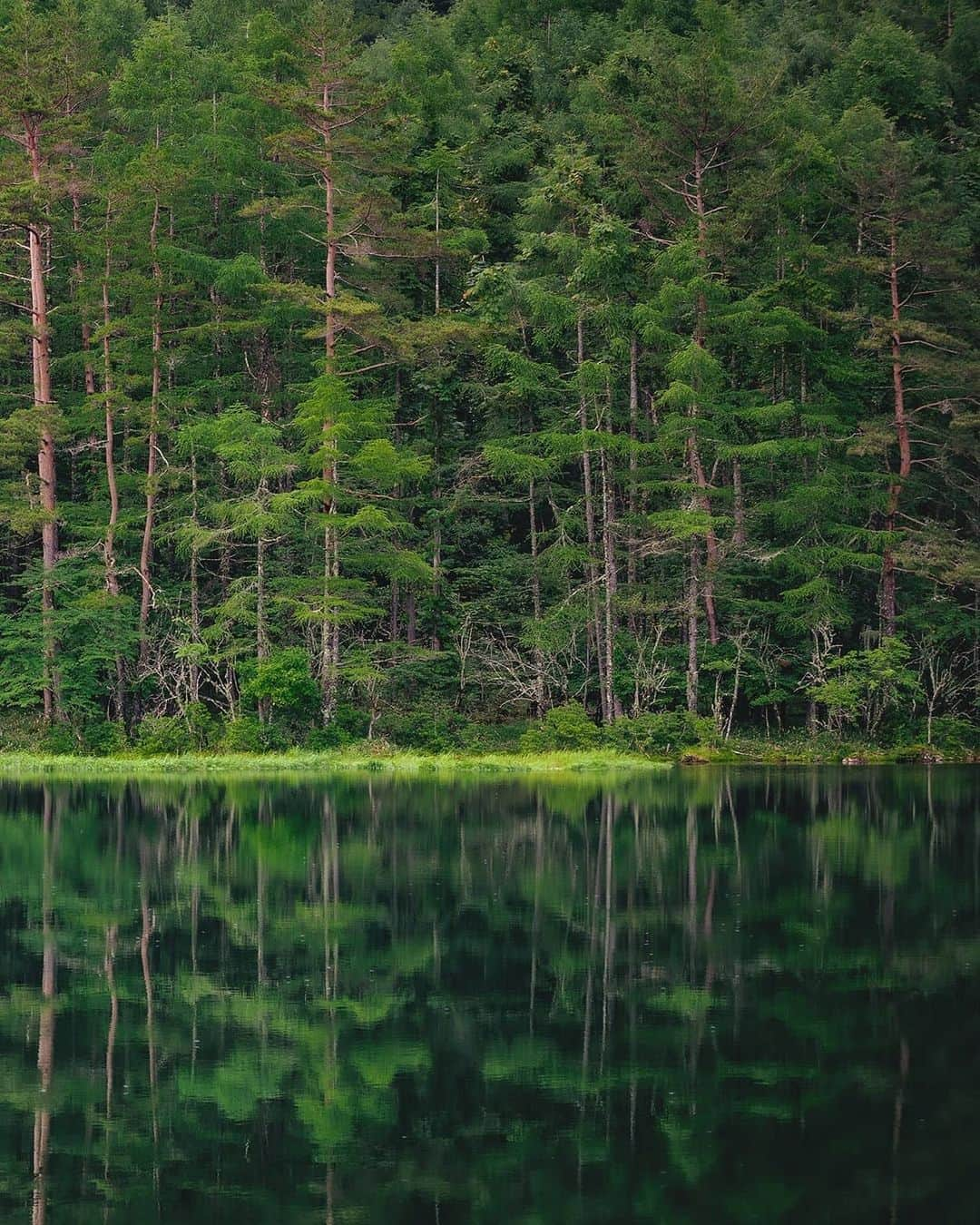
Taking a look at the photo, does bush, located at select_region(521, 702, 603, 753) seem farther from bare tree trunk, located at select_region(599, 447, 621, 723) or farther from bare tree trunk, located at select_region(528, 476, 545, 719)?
bare tree trunk, located at select_region(528, 476, 545, 719)

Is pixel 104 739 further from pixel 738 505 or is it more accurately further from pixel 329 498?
pixel 738 505

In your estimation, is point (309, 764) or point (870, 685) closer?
point (309, 764)

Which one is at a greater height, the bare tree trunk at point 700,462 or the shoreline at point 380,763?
the bare tree trunk at point 700,462

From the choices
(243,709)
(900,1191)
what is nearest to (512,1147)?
(900,1191)

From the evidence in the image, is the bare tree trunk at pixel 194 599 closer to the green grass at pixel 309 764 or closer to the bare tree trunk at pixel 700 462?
the green grass at pixel 309 764

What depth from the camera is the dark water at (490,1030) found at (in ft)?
26.9

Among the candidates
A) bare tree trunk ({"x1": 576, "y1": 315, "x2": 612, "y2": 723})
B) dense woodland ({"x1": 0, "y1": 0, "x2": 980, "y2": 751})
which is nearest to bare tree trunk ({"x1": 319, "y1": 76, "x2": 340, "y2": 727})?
dense woodland ({"x1": 0, "y1": 0, "x2": 980, "y2": 751})

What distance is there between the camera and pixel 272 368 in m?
51.2

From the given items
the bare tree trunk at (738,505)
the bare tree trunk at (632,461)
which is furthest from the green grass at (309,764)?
the bare tree trunk at (738,505)

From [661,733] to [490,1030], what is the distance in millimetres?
30494

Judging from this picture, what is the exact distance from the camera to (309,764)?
128 ft

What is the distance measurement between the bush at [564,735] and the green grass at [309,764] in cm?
118

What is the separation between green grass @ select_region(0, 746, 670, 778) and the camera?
37.3 m

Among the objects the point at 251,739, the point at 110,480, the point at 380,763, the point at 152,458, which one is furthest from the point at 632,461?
the point at 110,480
